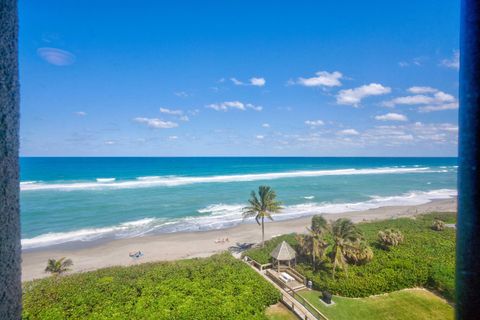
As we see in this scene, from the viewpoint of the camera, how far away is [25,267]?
25.9 m

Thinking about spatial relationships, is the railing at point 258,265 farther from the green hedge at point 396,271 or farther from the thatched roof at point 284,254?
the thatched roof at point 284,254

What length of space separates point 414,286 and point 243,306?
12690 millimetres

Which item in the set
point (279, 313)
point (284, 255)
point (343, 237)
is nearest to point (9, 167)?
point (279, 313)

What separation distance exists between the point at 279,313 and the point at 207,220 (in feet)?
89.5

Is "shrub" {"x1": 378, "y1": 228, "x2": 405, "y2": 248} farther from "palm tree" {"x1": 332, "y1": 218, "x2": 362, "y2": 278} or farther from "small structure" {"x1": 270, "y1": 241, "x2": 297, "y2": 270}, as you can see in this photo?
"small structure" {"x1": 270, "y1": 241, "x2": 297, "y2": 270}

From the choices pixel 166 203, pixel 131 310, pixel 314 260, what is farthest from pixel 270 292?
pixel 166 203

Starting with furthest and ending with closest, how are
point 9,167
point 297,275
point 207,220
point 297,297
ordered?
1. point 207,220
2. point 297,275
3. point 297,297
4. point 9,167

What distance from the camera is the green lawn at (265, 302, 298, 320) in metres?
15.4

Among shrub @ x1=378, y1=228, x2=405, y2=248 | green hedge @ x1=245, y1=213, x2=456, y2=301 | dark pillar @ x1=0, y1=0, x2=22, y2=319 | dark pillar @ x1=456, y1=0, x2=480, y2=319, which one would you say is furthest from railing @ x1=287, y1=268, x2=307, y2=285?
dark pillar @ x1=0, y1=0, x2=22, y2=319

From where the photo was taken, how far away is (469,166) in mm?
1377

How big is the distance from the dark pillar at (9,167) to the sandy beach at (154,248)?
27589 millimetres

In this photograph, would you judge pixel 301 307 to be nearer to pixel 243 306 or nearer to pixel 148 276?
pixel 243 306

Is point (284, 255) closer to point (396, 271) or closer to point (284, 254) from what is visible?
Result: point (284, 254)

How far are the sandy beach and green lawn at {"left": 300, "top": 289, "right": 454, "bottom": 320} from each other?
14.9 meters
